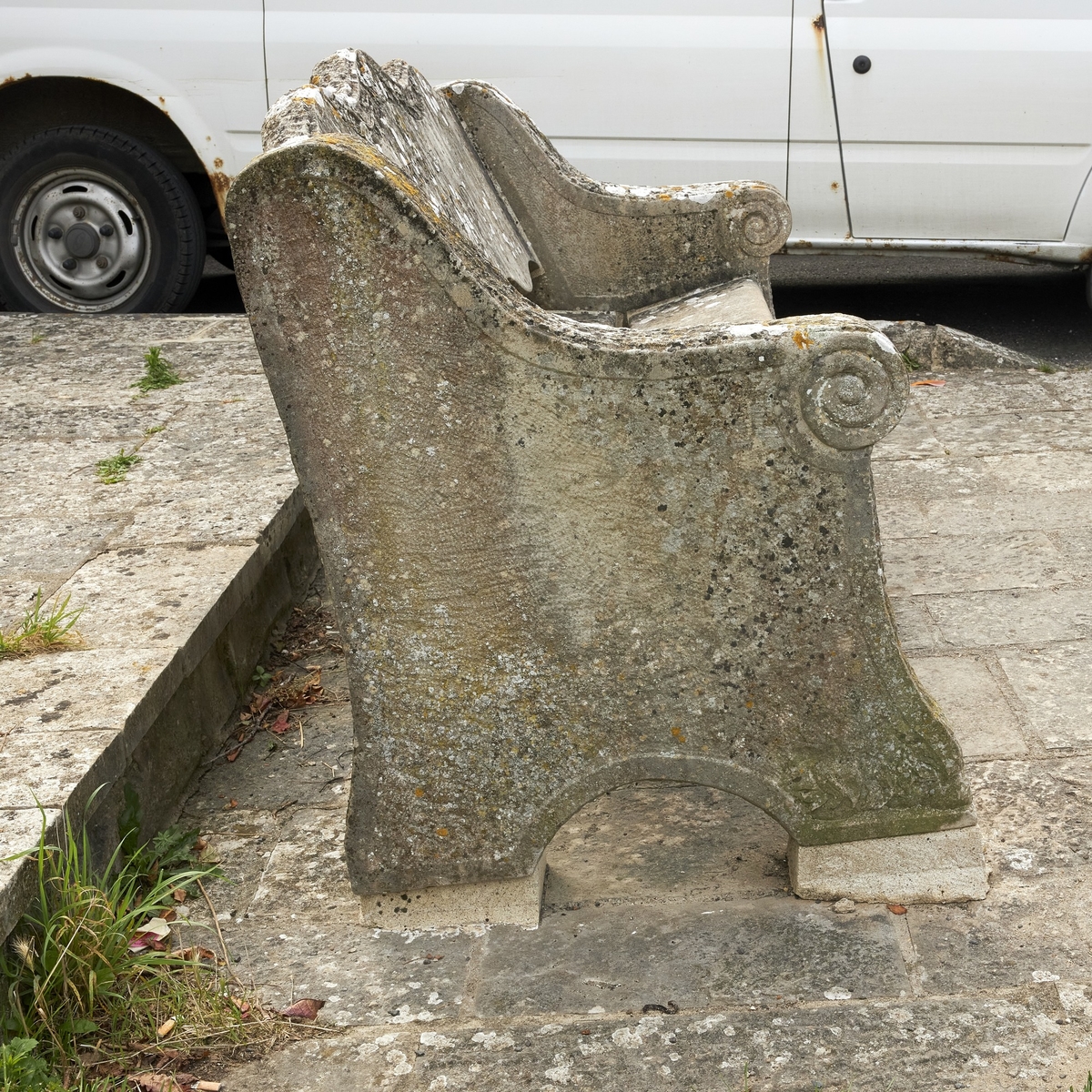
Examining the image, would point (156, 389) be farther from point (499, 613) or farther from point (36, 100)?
point (499, 613)

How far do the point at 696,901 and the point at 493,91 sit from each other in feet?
8.41

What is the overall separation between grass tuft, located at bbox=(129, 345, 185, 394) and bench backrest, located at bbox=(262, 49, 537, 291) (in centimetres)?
178

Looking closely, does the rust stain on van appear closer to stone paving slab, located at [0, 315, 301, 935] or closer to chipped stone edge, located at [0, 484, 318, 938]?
stone paving slab, located at [0, 315, 301, 935]

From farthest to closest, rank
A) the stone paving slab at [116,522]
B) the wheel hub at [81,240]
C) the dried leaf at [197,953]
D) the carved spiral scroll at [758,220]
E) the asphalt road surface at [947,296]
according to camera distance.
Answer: the asphalt road surface at [947,296] → the wheel hub at [81,240] → the carved spiral scroll at [758,220] → the stone paving slab at [116,522] → the dried leaf at [197,953]

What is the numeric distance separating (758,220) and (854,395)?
6.65ft

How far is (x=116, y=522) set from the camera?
147 inches

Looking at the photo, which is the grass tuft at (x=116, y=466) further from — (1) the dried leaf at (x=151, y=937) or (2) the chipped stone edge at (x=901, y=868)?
(2) the chipped stone edge at (x=901, y=868)

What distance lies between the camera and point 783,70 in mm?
5453

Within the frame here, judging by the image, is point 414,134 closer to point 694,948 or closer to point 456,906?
point 456,906

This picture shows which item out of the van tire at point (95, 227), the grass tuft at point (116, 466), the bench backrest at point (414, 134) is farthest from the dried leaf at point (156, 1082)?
the van tire at point (95, 227)

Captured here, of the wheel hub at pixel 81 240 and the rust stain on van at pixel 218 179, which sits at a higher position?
the rust stain on van at pixel 218 179

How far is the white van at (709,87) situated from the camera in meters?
5.38

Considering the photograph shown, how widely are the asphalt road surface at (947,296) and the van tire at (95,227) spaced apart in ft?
3.28

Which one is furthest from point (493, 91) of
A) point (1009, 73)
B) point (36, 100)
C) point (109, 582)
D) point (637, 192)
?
point (36, 100)
